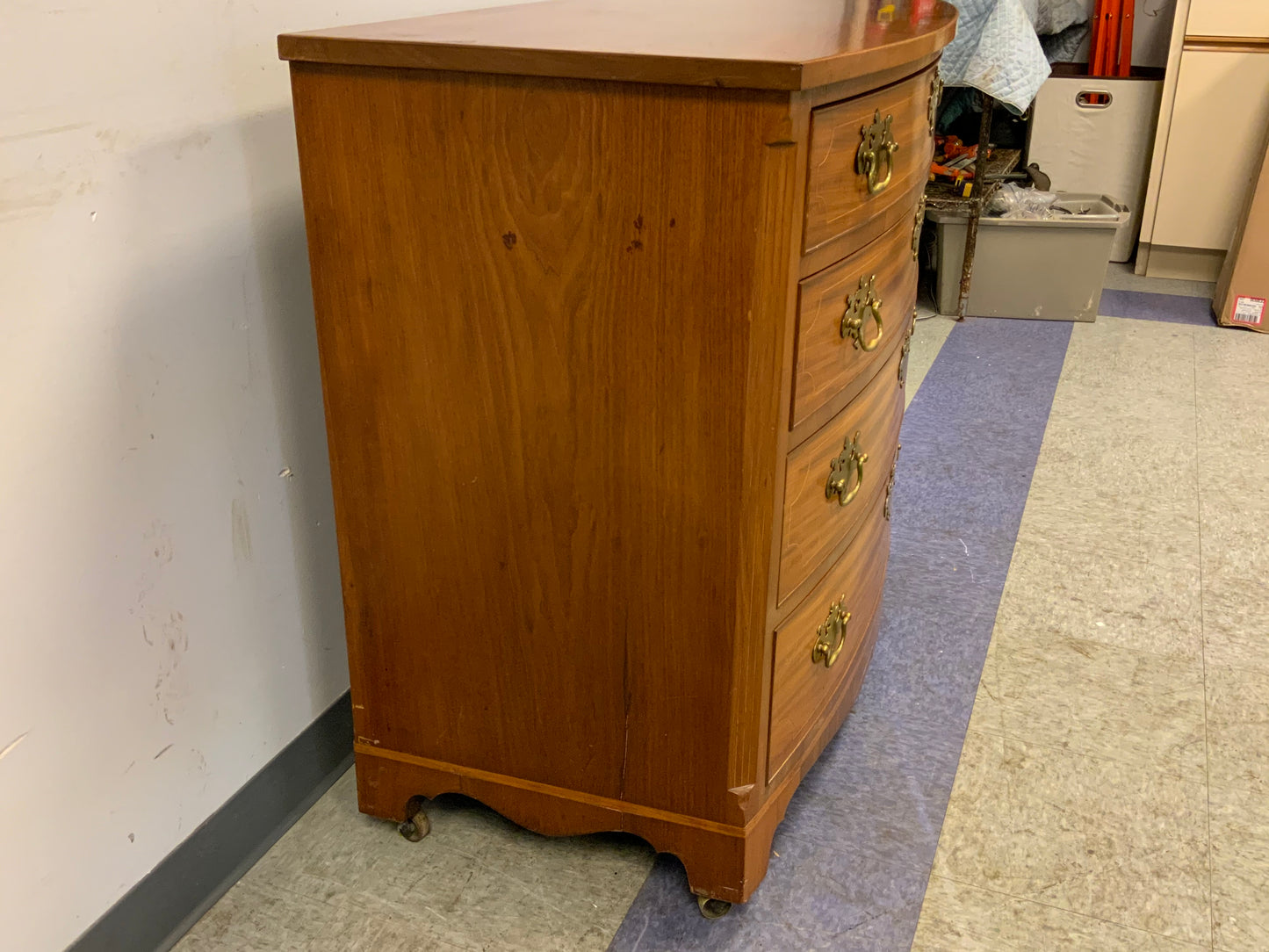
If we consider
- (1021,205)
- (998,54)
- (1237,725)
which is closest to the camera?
(1237,725)

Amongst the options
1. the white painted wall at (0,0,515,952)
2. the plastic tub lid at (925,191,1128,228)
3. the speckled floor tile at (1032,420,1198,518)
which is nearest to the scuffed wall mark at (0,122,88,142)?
the white painted wall at (0,0,515,952)

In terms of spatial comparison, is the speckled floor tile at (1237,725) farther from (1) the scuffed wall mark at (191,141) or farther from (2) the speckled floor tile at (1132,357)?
(1) the scuffed wall mark at (191,141)

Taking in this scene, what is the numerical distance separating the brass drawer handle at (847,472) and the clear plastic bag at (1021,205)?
2.08m

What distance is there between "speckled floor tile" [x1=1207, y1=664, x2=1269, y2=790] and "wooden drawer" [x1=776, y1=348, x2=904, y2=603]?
60 cm

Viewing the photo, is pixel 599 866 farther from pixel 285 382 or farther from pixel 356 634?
pixel 285 382

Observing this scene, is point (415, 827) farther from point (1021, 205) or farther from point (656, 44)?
point (1021, 205)

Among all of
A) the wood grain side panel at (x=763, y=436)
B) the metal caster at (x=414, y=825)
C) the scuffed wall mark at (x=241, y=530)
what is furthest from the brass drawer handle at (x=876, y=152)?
the metal caster at (x=414, y=825)

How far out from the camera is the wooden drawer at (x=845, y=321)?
99 centimetres

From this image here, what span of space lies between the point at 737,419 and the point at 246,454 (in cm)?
55

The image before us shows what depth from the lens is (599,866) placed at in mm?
1261

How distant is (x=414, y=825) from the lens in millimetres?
1297

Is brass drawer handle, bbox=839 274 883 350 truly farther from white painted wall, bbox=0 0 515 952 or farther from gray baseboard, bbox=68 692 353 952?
gray baseboard, bbox=68 692 353 952

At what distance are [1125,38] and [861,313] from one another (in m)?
3.03

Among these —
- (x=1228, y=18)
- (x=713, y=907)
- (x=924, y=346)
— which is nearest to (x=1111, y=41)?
(x=1228, y=18)
